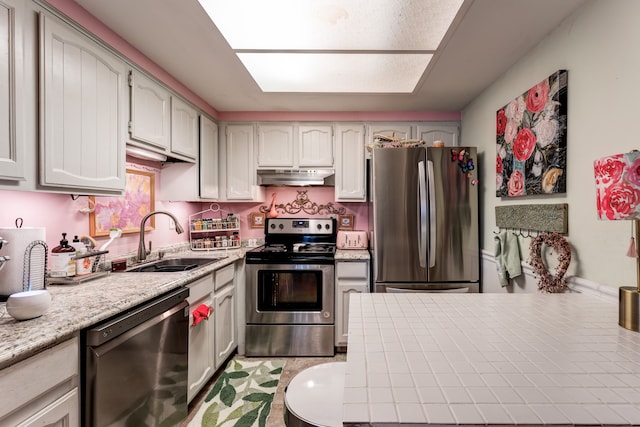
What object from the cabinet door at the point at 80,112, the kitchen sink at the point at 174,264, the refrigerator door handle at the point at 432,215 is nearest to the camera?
the cabinet door at the point at 80,112

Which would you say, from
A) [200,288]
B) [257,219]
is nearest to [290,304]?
[200,288]

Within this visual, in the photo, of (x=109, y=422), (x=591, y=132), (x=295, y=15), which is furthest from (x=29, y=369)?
(x=591, y=132)

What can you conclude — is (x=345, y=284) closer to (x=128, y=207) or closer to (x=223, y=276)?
(x=223, y=276)

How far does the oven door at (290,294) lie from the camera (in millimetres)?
2662

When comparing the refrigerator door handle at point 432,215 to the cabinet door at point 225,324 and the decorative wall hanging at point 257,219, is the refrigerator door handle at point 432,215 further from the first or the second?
the decorative wall hanging at point 257,219

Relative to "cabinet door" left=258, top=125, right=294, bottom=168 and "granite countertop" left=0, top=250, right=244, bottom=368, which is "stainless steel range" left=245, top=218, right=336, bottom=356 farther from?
"cabinet door" left=258, top=125, right=294, bottom=168

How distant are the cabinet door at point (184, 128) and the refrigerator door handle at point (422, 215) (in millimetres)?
1871

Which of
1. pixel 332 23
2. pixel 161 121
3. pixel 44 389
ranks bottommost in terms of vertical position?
pixel 44 389

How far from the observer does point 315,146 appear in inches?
121

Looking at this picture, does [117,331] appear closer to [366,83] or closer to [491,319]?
[491,319]

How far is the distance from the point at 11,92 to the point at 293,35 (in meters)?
1.31

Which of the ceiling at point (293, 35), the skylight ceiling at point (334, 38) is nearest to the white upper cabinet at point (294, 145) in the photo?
the ceiling at point (293, 35)

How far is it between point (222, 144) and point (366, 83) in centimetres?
156

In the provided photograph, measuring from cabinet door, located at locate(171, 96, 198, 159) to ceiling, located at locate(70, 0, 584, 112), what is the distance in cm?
19
